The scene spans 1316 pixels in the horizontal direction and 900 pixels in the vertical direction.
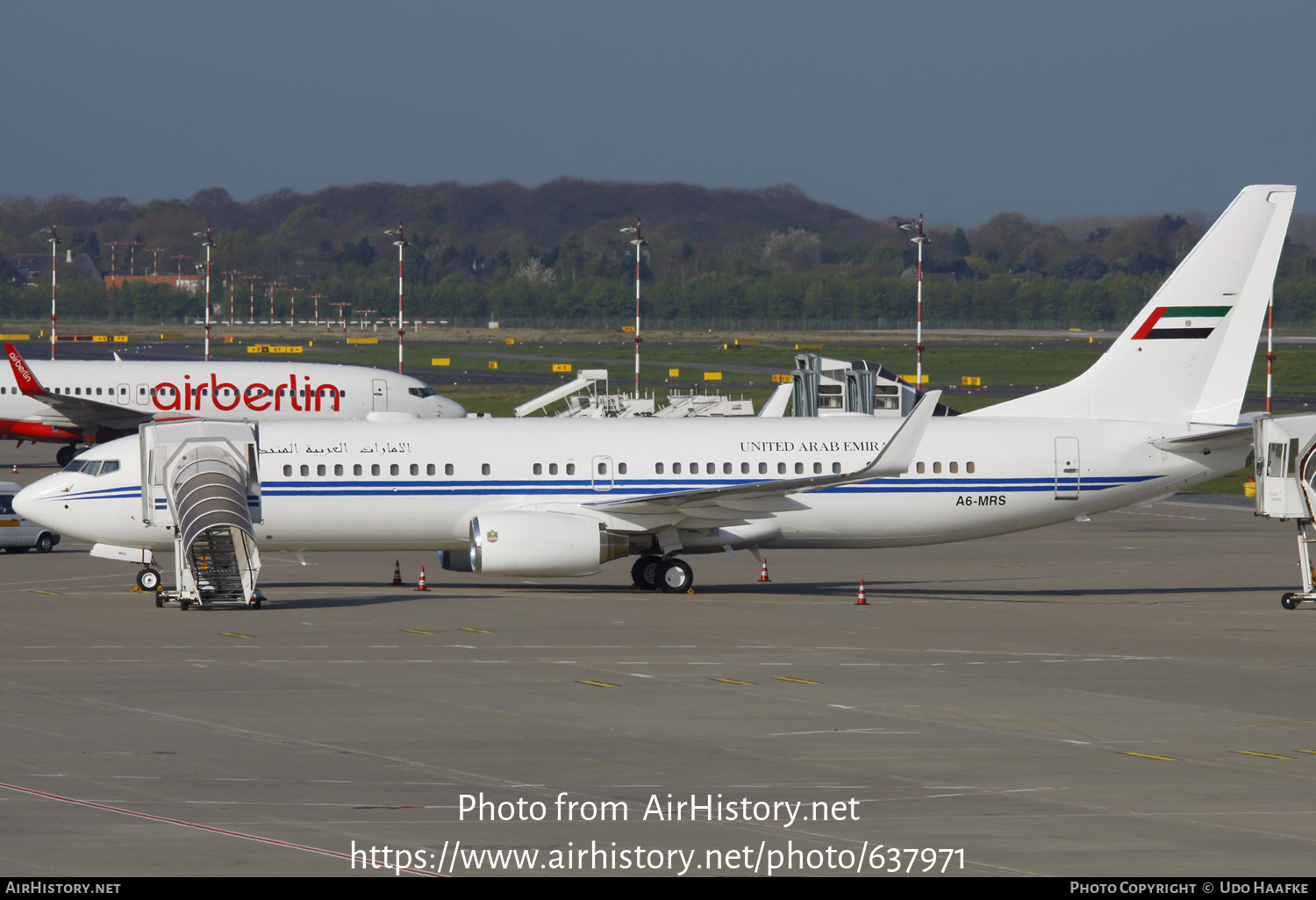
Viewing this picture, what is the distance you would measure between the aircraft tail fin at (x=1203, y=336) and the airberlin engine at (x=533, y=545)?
37.5 ft

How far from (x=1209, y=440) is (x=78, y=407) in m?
46.4

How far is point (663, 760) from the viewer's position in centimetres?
1719

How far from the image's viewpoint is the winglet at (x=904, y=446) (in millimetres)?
31250

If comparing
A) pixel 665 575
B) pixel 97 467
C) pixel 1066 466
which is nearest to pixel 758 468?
pixel 665 575

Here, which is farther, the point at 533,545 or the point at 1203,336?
the point at 1203,336

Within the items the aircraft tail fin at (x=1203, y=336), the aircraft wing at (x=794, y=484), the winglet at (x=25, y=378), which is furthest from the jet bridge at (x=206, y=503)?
the winglet at (x=25, y=378)

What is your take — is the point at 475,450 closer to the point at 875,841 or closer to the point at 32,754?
the point at 32,754

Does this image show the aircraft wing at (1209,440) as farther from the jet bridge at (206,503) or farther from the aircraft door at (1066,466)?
the jet bridge at (206,503)

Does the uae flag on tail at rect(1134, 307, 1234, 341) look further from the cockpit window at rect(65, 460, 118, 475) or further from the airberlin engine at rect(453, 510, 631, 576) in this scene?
the cockpit window at rect(65, 460, 118, 475)

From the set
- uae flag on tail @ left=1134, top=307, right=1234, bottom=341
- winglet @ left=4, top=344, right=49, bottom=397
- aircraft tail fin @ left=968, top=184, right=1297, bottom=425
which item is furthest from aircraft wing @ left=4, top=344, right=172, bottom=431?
uae flag on tail @ left=1134, top=307, right=1234, bottom=341

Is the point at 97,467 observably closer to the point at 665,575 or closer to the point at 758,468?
the point at 665,575

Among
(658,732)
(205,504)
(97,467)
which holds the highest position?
(97,467)

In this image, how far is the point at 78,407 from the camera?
63.4 m

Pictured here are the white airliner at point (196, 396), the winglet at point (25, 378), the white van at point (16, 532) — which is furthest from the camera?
the white airliner at point (196, 396)
